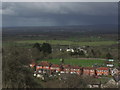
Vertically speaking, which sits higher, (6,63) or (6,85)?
(6,63)

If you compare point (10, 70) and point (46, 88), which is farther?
point (10, 70)

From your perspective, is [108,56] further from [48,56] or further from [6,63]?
[6,63]

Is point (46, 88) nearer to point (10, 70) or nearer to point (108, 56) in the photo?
point (10, 70)

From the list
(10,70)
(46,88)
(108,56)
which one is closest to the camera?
(46,88)

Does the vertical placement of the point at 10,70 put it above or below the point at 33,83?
above

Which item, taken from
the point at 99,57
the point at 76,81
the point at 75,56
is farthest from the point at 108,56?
the point at 76,81

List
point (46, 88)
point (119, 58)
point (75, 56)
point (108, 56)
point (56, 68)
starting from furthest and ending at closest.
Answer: point (75, 56)
point (108, 56)
point (119, 58)
point (56, 68)
point (46, 88)

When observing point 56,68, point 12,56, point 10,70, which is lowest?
point 56,68

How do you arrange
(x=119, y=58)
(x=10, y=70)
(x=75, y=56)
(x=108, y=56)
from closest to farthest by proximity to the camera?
1. (x=10, y=70)
2. (x=119, y=58)
3. (x=108, y=56)
4. (x=75, y=56)

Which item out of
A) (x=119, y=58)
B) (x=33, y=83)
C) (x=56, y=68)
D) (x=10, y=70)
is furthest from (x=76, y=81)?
(x=119, y=58)
